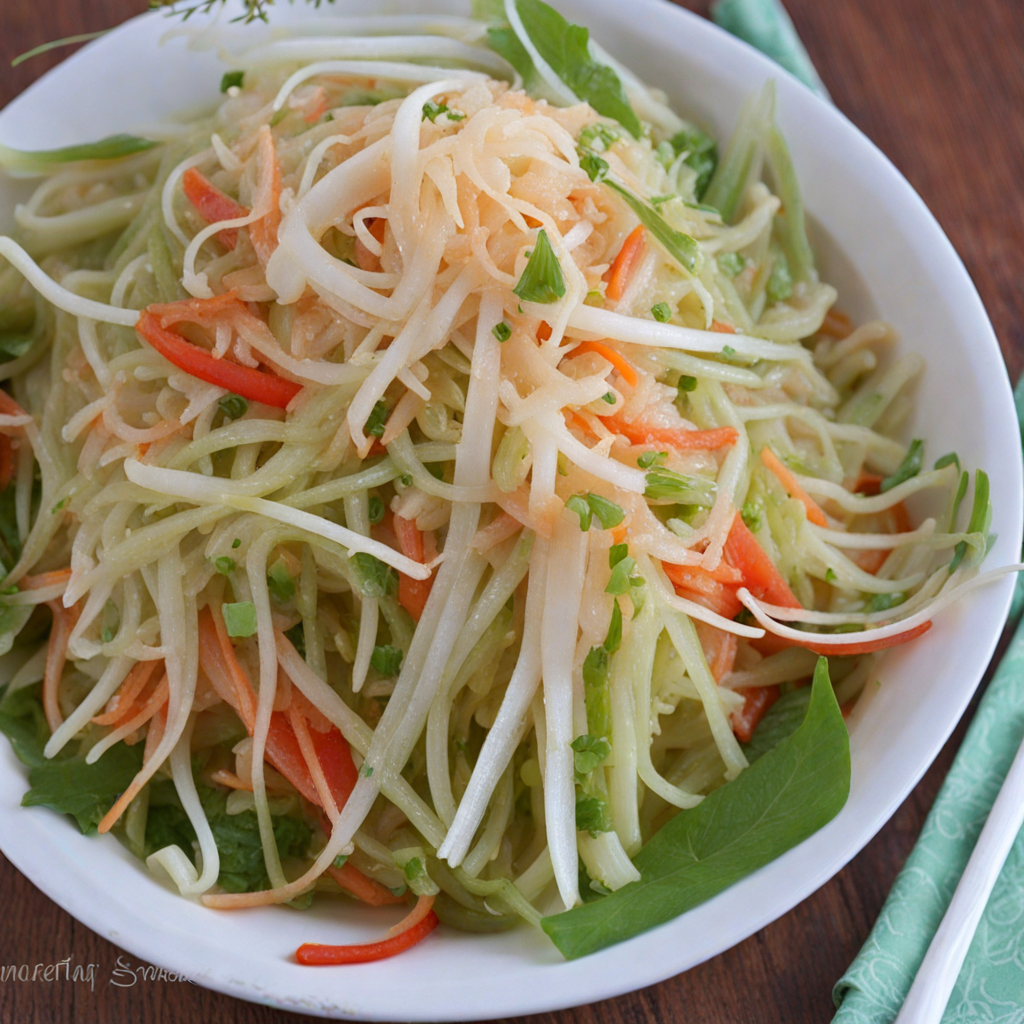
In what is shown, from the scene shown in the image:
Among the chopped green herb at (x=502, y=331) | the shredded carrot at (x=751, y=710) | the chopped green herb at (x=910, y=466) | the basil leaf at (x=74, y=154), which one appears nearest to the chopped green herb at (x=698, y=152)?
the chopped green herb at (x=910, y=466)

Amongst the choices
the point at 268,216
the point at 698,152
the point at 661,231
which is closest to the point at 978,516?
the point at 661,231

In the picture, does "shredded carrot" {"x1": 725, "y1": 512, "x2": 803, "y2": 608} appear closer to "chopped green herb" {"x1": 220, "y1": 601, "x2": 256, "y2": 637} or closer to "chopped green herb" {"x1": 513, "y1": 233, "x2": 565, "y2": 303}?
"chopped green herb" {"x1": 513, "y1": 233, "x2": 565, "y2": 303}

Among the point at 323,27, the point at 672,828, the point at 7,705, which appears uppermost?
the point at 323,27

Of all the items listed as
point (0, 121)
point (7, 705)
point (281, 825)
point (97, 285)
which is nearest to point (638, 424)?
point (281, 825)

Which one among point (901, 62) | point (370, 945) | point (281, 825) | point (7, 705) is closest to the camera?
point (370, 945)

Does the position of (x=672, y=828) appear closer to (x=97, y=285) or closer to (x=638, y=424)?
(x=638, y=424)

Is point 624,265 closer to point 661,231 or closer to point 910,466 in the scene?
point 661,231

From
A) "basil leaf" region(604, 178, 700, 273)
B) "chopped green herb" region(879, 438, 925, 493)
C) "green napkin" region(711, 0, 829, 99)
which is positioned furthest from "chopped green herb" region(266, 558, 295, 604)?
"green napkin" region(711, 0, 829, 99)
